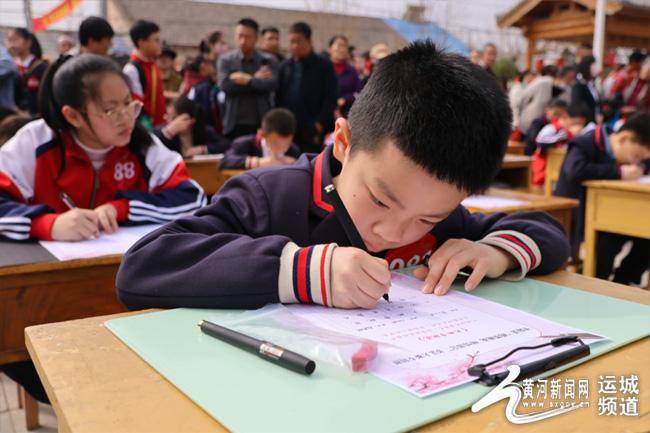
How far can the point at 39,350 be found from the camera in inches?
27.5

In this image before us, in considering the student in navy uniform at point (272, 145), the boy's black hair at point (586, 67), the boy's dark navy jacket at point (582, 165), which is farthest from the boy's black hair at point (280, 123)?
the boy's black hair at point (586, 67)

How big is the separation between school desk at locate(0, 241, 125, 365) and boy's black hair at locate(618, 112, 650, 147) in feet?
10.6

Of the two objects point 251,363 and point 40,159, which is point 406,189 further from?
point 40,159

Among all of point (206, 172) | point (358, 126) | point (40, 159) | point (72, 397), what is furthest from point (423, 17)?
point (72, 397)

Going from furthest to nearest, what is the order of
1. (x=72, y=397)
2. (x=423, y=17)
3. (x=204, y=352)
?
(x=423, y=17), (x=204, y=352), (x=72, y=397)

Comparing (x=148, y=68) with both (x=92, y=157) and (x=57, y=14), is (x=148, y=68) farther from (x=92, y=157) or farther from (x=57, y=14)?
(x=92, y=157)

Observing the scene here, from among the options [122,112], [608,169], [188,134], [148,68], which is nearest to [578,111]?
[608,169]

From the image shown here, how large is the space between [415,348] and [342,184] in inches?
15.1

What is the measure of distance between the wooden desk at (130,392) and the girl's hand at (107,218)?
917mm

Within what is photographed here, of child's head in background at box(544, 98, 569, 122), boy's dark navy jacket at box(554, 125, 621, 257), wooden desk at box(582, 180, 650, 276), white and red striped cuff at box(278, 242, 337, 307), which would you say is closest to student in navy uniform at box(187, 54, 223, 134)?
boy's dark navy jacket at box(554, 125, 621, 257)

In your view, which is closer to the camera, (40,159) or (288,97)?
(40,159)

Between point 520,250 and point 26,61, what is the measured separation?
19.5 ft

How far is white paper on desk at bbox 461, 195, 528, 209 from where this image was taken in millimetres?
2416

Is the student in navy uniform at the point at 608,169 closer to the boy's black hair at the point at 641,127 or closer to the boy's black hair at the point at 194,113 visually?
the boy's black hair at the point at 641,127
